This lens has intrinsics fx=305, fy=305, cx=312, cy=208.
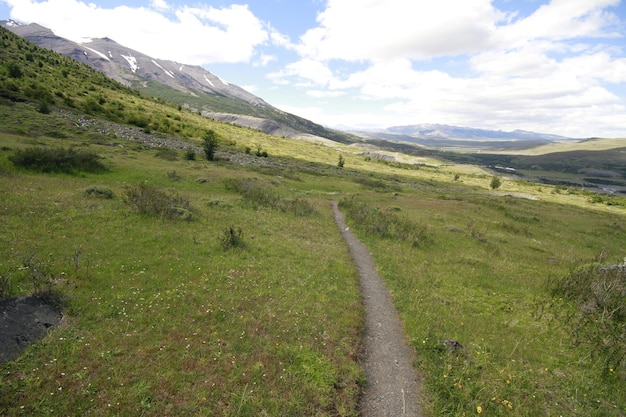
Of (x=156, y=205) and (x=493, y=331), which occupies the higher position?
(x=156, y=205)

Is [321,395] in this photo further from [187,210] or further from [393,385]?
[187,210]

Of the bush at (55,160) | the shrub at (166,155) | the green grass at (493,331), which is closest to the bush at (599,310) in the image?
the green grass at (493,331)

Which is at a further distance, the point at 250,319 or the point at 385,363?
the point at 250,319

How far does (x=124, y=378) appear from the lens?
32.1 feet

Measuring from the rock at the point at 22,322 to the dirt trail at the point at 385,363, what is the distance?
11600 millimetres

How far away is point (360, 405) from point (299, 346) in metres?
3.21

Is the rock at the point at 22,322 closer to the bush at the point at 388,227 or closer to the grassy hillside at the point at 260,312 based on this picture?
the grassy hillside at the point at 260,312

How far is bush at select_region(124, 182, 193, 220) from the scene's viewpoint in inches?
954

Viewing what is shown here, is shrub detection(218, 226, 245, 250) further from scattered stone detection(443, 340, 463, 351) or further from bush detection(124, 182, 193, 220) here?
scattered stone detection(443, 340, 463, 351)

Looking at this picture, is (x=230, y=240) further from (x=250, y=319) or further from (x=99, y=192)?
(x=99, y=192)

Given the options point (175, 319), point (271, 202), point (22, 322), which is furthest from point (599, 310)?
point (271, 202)

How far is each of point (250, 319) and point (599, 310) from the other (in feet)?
61.2

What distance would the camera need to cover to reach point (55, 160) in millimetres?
33438

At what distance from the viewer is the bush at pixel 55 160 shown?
30987mm
